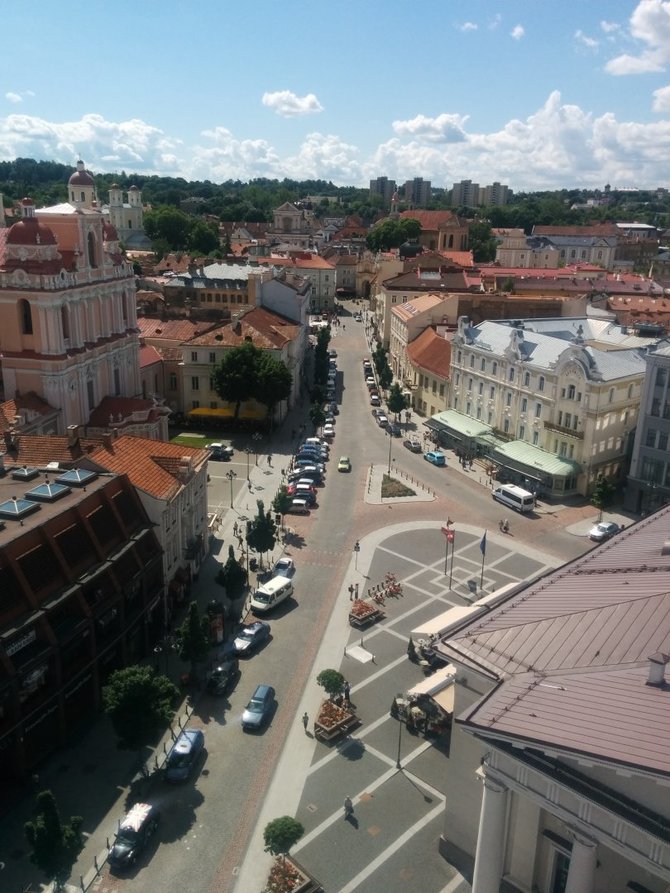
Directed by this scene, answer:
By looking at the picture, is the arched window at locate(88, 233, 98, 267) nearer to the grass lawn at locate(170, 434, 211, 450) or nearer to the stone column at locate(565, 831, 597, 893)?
the grass lawn at locate(170, 434, 211, 450)

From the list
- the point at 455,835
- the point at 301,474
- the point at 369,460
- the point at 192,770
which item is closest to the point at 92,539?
Answer: the point at 192,770

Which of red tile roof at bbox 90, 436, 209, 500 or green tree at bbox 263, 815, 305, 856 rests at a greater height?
red tile roof at bbox 90, 436, 209, 500

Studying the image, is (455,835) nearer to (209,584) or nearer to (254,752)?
(254,752)

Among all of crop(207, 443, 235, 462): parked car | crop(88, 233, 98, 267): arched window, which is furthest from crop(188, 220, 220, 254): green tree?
crop(88, 233, 98, 267): arched window

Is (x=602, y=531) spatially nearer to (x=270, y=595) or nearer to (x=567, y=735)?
(x=270, y=595)

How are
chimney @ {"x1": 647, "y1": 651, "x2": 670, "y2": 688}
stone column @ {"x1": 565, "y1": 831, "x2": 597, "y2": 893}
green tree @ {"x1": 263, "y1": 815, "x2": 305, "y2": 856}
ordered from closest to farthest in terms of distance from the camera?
stone column @ {"x1": 565, "y1": 831, "x2": 597, "y2": 893}
chimney @ {"x1": 647, "y1": 651, "x2": 670, "y2": 688}
green tree @ {"x1": 263, "y1": 815, "x2": 305, "y2": 856}
